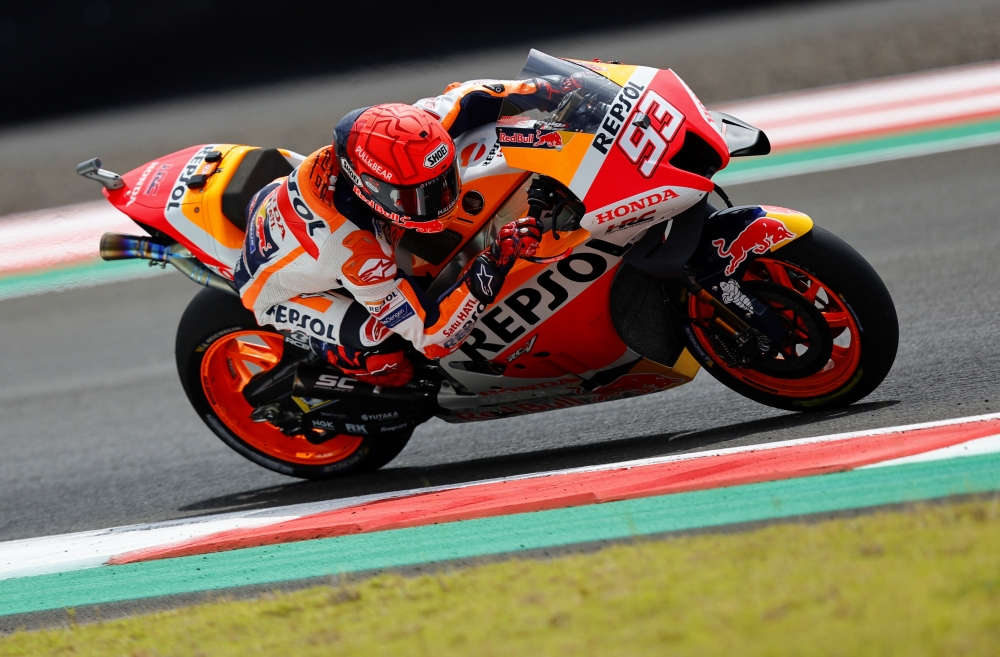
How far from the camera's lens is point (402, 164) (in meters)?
3.78

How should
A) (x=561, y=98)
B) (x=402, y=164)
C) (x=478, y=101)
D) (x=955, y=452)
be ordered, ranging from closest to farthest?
(x=955, y=452) → (x=402, y=164) → (x=561, y=98) → (x=478, y=101)

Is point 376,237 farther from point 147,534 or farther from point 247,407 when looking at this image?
point 147,534

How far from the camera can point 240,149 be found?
5.05m

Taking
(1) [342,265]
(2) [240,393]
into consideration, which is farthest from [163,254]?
(1) [342,265]

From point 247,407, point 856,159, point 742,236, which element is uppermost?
point 742,236

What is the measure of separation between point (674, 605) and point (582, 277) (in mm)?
1875

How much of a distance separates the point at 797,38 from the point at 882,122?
2.33m

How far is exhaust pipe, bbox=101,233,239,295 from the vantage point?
486cm

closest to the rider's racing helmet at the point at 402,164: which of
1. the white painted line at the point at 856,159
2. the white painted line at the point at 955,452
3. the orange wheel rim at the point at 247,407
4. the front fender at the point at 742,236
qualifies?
the front fender at the point at 742,236

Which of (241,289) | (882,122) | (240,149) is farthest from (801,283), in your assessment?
(882,122)

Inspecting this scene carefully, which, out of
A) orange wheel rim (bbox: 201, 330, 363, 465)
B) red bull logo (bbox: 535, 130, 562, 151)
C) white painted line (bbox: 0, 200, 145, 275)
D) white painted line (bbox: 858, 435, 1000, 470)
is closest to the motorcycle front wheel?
white painted line (bbox: 858, 435, 1000, 470)

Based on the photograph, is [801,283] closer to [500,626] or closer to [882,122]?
[500,626]

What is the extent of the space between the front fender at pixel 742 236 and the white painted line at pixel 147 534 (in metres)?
0.68

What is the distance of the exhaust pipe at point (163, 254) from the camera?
486 centimetres
